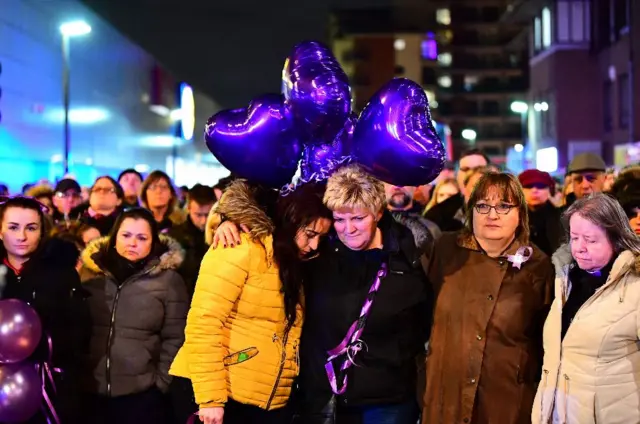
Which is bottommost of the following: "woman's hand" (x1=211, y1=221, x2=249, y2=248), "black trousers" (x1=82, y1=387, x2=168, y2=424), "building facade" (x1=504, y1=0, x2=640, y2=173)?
"black trousers" (x1=82, y1=387, x2=168, y2=424)

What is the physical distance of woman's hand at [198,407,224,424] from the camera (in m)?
3.50

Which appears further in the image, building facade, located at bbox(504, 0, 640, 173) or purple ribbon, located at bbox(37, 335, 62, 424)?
building facade, located at bbox(504, 0, 640, 173)

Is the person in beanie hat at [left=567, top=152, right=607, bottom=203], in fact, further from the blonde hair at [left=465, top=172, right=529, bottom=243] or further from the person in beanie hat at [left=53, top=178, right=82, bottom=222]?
the person in beanie hat at [left=53, top=178, right=82, bottom=222]

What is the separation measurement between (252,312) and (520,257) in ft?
4.50

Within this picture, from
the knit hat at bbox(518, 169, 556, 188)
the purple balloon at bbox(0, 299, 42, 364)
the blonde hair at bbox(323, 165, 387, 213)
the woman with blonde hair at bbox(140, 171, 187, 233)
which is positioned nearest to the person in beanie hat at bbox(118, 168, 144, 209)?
the woman with blonde hair at bbox(140, 171, 187, 233)

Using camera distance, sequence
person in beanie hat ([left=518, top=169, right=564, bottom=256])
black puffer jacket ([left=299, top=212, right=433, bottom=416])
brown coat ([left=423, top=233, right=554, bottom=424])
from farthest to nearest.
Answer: person in beanie hat ([left=518, top=169, right=564, bottom=256]) < brown coat ([left=423, top=233, right=554, bottom=424]) < black puffer jacket ([left=299, top=212, right=433, bottom=416])

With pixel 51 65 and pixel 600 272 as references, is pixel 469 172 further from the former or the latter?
pixel 51 65

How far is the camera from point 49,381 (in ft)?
15.8

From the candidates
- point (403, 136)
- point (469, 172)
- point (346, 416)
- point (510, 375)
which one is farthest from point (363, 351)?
point (469, 172)

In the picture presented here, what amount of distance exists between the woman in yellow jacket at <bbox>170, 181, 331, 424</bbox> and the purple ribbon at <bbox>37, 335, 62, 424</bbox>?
1.46m

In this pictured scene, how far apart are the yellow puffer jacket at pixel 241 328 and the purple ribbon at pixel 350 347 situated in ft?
0.60

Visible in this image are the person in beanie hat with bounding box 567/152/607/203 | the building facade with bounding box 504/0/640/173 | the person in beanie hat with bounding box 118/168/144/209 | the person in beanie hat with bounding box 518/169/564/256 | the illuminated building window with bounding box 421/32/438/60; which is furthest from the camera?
the illuminated building window with bounding box 421/32/438/60

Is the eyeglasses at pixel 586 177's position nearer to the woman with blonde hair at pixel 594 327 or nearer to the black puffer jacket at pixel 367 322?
the woman with blonde hair at pixel 594 327

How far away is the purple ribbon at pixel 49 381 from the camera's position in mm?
4777
